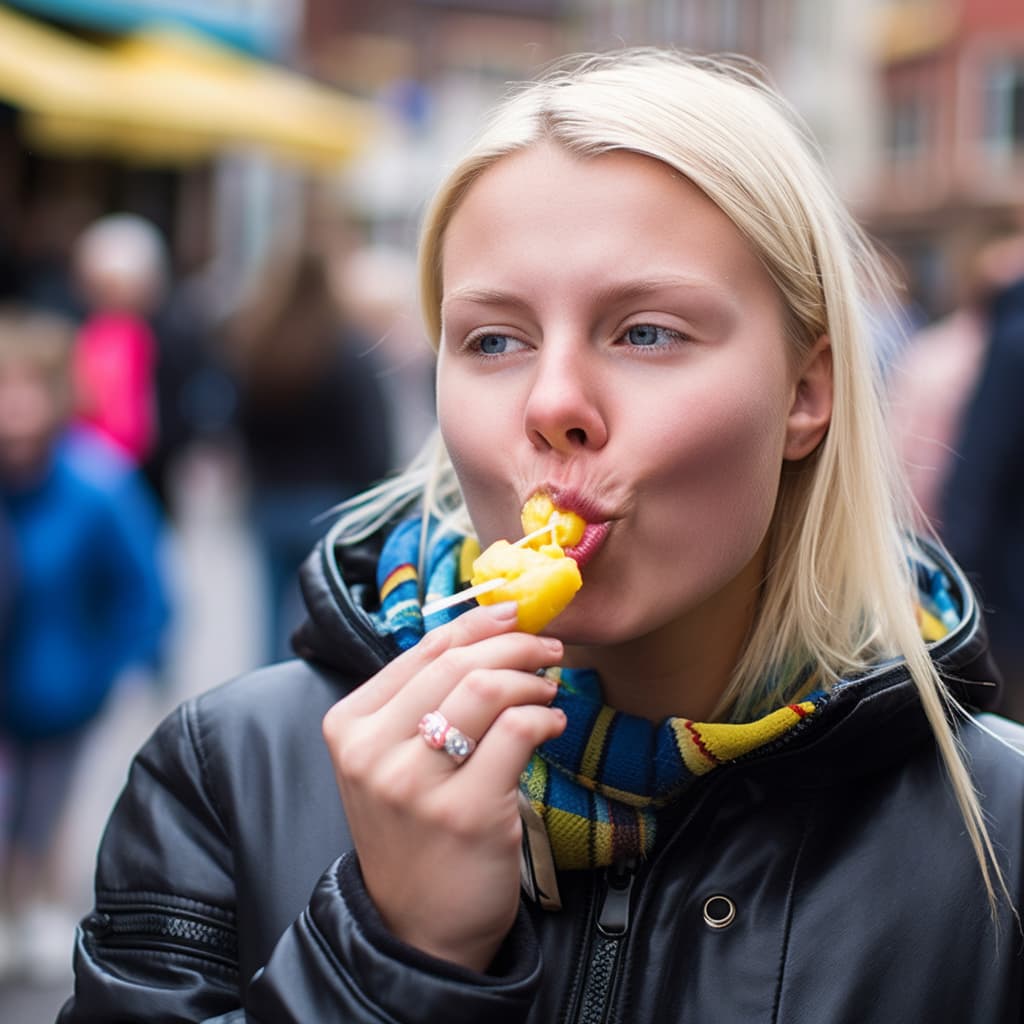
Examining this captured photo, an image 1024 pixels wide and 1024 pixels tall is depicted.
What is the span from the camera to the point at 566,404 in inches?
58.7

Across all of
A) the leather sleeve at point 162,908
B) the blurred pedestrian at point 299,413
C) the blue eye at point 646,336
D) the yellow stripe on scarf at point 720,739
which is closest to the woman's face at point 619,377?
the blue eye at point 646,336

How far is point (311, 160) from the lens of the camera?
→ 14.3m

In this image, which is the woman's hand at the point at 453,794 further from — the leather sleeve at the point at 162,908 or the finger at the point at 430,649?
the leather sleeve at the point at 162,908

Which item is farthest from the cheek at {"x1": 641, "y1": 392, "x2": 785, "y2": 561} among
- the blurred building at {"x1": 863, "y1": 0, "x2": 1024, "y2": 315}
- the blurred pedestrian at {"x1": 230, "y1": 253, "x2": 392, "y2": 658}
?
the blurred building at {"x1": 863, "y1": 0, "x2": 1024, "y2": 315}

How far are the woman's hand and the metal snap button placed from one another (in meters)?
0.27

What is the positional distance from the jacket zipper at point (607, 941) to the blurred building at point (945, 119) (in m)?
29.1

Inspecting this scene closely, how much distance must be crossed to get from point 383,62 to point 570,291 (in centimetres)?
3433

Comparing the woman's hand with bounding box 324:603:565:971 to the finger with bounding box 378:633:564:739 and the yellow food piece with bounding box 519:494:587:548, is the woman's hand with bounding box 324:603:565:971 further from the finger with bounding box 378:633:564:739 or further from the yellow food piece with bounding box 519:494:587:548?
the yellow food piece with bounding box 519:494:587:548

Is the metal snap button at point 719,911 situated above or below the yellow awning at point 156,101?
below

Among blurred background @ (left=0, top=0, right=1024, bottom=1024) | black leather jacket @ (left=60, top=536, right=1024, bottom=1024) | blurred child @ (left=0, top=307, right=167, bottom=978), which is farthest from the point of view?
blurred background @ (left=0, top=0, right=1024, bottom=1024)

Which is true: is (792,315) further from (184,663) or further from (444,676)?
(184,663)

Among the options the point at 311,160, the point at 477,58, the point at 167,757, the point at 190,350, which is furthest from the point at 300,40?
the point at 167,757

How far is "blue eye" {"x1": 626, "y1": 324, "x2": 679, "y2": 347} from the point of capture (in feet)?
5.11

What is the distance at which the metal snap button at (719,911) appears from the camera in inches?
62.3
